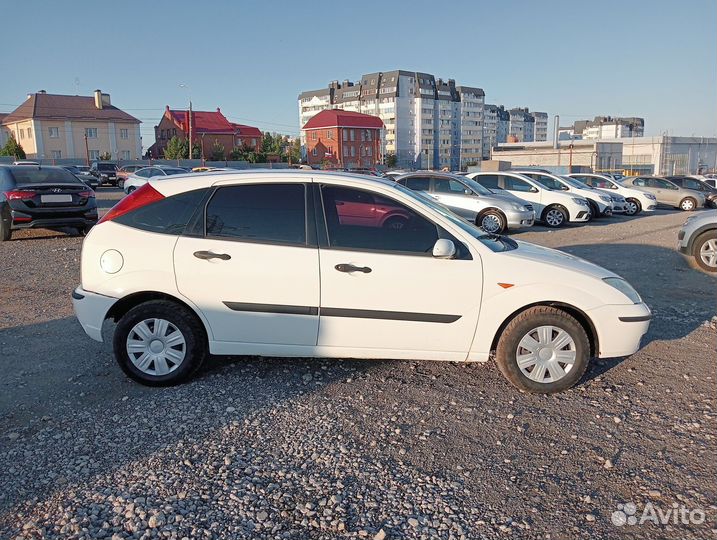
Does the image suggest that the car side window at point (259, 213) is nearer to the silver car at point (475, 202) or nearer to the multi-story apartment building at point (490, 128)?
the silver car at point (475, 202)

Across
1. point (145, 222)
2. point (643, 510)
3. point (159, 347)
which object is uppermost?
point (145, 222)

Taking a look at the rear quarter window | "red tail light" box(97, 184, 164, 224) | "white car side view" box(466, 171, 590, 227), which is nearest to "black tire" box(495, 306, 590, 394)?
the rear quarter window

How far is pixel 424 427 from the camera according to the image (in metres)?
3.84

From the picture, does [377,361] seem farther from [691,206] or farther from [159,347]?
[691,206]

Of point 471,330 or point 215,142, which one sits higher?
point 215,142

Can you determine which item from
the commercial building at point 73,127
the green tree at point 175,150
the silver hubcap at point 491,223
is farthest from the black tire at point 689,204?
the commercial building at point 73,127

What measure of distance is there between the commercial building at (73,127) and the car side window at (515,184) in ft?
192

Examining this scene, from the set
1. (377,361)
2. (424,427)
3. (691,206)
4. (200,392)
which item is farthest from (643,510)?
(691,206)

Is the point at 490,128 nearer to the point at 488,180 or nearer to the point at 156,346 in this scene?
the point at 488,180

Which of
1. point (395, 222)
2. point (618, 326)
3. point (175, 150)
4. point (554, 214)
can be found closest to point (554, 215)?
point (554, 214)

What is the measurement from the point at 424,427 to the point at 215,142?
75601 mm

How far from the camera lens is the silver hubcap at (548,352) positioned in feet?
14.1

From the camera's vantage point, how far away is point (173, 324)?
14.3ft

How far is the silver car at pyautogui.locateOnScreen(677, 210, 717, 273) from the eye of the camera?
9680 millimetres
